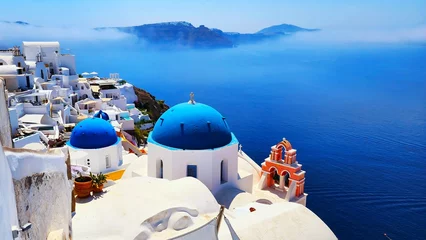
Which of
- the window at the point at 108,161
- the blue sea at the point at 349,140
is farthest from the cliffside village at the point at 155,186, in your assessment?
the blue sea at the point at 349,140

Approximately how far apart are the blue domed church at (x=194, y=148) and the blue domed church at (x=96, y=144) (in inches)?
185

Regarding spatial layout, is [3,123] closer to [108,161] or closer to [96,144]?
[96,144]

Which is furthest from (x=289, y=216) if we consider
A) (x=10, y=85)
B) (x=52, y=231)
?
(x=10, y=85)

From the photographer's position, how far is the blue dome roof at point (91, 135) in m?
17.5

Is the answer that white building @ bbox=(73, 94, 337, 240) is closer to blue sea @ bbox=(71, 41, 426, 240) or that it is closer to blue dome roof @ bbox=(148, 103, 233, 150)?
blue dome roof @ bbox=(148, 103, 233, 150)

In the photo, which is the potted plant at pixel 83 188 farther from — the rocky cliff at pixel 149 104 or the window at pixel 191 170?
the rocky cliff at pixel 149 104

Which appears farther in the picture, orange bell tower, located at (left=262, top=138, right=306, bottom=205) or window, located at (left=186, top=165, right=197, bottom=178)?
orange bell tower, located at (left=262, top=138, right=306, bottom=205)

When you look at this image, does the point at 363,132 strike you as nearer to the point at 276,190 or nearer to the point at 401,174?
the point at 401,174

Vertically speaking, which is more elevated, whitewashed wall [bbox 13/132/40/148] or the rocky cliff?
whitewashed wall [bbox 13/132/40/148]

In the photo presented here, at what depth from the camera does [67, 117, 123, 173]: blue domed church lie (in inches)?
687

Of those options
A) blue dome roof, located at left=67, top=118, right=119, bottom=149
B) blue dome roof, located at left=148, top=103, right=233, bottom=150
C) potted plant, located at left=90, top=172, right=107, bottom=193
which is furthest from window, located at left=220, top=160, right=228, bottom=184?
blue dome roof, located at left=67, top=118, right=119, bottom=149

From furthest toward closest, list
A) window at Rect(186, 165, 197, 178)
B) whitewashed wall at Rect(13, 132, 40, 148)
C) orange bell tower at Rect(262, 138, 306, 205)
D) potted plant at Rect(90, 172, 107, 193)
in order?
whitewashed wall at Rect(13, 132, 40, 148) → orange bell tower at Rect(262, 138, 306, 205) → window at Rect(186, 165, 197, 178) → potted plant at Rect(90, 172, 107, 193)

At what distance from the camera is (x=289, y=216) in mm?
11172

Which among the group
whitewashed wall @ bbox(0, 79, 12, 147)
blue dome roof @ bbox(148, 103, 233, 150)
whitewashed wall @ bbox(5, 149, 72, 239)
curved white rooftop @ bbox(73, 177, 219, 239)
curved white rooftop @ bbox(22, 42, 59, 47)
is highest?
curved white rooftop @ bbox(22, 42, 59, 47)
